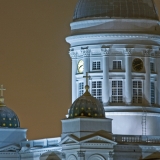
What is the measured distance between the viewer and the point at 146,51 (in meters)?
160

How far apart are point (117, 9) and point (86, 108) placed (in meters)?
14.1

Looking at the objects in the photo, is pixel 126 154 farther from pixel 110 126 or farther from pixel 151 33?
pixel 151 33

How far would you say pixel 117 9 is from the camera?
160875 mm

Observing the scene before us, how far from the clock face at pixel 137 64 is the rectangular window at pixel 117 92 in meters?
2.04

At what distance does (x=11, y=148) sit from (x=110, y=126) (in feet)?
51.3

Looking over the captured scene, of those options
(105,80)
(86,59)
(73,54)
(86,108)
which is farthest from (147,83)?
(86,108)

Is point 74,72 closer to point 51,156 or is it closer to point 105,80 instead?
point 105,80

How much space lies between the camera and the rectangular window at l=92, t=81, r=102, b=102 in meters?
160

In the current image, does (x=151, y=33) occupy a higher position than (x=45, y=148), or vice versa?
(x=151, y=33)

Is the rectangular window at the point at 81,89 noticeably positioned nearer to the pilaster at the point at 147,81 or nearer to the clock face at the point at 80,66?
the clock face at the point at 80,66

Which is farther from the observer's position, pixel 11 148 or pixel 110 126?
pixel 11 148

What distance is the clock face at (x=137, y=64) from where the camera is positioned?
161 m

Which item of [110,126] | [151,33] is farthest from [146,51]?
[110,126]

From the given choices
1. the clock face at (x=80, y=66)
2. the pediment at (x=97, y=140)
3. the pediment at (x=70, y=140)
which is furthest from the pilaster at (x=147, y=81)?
the pediment at (x=70, y=140)
